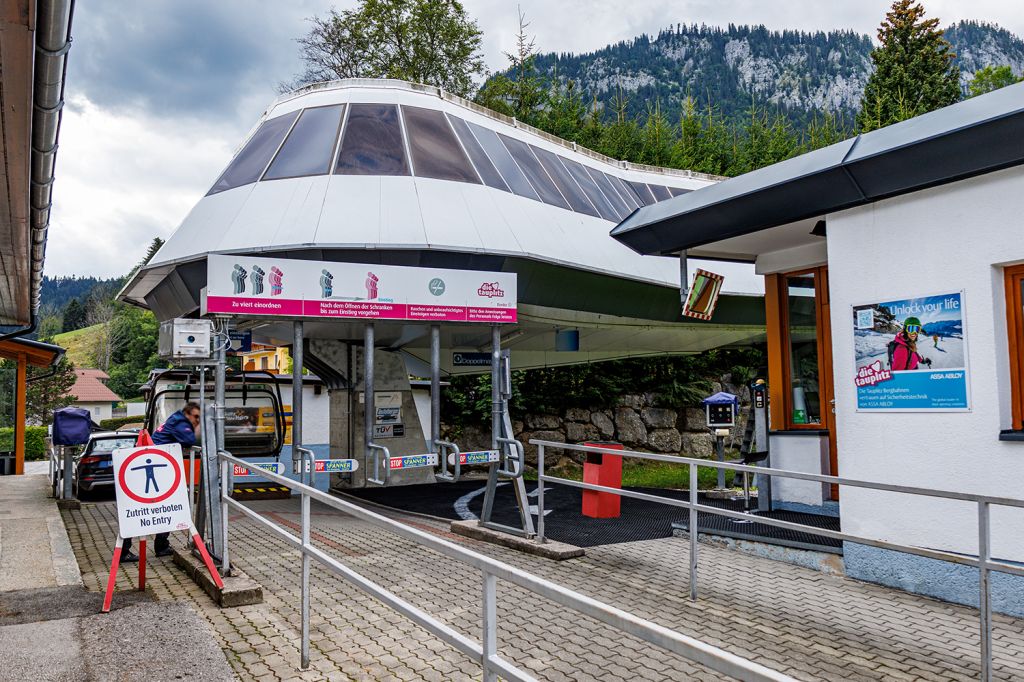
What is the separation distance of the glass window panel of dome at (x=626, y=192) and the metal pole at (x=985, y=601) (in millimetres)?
11037

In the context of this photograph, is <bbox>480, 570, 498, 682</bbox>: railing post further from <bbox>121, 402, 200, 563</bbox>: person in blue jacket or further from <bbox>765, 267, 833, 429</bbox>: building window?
<bbox>765, 267, 833, 429</bbox>: building window

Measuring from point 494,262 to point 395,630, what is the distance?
5.97m

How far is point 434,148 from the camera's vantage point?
1115cm

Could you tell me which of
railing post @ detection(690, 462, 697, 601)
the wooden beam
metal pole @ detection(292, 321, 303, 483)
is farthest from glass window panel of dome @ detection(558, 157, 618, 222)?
the wooden beam

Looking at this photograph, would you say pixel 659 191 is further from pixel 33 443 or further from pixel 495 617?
pixel 33 443

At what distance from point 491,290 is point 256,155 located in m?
4.68

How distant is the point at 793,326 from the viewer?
877 cm

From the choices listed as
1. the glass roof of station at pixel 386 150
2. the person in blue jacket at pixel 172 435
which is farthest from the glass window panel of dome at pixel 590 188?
the person in blue jacket at pixel 172 435

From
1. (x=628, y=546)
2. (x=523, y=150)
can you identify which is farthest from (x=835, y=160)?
(x=523, y=150)

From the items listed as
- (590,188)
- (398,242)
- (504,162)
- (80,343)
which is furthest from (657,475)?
(80,343)

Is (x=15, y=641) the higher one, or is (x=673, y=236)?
(x=673, y=236)

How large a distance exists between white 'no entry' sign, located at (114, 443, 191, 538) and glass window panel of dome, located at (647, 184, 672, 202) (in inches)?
502

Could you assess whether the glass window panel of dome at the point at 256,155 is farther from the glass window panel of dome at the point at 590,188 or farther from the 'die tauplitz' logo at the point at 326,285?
the glass window panel of dome at the point at 590,188

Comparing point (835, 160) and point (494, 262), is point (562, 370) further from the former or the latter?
point (835, 160)
